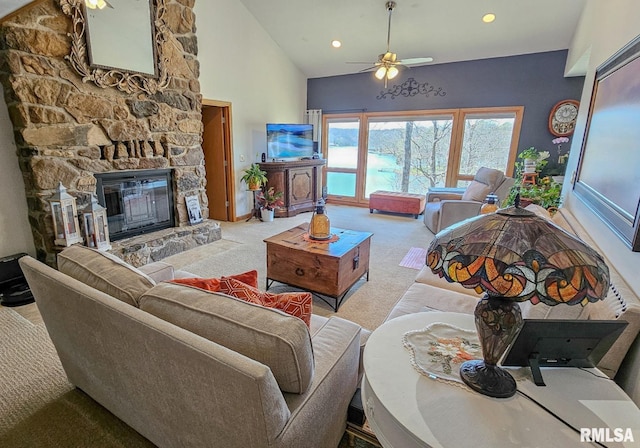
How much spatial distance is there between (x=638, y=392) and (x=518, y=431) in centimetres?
61

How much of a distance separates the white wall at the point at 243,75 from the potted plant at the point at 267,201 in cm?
29

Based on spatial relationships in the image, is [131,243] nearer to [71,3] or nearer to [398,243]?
[71,3]

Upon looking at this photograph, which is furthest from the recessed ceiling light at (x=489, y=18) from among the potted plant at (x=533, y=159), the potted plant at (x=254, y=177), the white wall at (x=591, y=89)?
the potted plant at (x=254, y=177)

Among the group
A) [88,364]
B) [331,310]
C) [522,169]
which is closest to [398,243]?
[331,310]

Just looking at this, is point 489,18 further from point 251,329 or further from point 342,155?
point 251,329

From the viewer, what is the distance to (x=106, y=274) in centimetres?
140

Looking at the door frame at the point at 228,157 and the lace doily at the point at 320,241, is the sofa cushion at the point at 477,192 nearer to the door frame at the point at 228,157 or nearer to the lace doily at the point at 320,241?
the lace doily at the point at 320,241

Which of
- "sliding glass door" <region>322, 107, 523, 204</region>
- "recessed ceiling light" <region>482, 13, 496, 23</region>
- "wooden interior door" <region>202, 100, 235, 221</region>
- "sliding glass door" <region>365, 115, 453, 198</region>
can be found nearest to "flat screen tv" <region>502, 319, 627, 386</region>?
"recessed ceiling light" <region>482, 13, 496, 23</region>

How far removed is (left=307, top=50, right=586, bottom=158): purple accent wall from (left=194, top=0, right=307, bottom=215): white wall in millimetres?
1582

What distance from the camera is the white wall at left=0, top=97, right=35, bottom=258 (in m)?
2.85

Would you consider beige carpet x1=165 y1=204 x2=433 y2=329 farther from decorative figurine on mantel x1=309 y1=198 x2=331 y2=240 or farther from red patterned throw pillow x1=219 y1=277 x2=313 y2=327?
red patterned throw pillow x1=219 y1=277 x2=313 y2=327

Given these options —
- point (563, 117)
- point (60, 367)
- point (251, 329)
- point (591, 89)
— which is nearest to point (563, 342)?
point (251, 329)

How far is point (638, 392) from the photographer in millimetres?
1057

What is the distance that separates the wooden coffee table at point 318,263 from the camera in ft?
8.63
